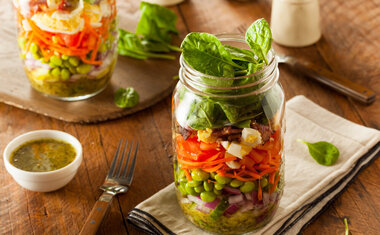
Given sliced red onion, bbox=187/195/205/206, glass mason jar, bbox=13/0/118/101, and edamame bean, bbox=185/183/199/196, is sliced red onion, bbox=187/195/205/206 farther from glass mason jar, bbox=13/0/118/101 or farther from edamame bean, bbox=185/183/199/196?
glass mason jar, bbox=13/0/118/101

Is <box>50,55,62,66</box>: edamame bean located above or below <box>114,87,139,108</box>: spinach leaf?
above

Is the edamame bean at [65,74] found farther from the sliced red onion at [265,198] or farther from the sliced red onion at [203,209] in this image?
the sliced red onion at [265,198]

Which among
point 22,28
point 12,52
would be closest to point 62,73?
point 22,28

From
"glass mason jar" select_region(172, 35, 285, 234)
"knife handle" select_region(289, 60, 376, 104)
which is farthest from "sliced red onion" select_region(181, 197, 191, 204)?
"knife handle" select_region(289, 60, 376, 104)

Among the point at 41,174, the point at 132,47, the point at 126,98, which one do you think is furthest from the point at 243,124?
the point at 132,47

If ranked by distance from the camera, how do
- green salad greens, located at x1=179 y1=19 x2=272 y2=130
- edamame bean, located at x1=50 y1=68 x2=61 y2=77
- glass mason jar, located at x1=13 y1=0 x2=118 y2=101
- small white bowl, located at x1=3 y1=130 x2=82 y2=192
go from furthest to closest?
edamame bean, located at x1=50 y1=68 x2=61 y2=77 < glass mason jar, located at x1=13 y1=0 x2=118 y2=101 < small white bowl, located at x1=3 y1=130 x2=82 y2=192 < green salad greens, located at x1=179 y1=19 x2=272 y2=130

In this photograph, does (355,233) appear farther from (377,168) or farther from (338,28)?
(338,28)

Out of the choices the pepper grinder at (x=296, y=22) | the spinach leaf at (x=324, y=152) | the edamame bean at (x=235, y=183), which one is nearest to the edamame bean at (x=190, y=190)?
the edamame bean at (x=235, y=183)
